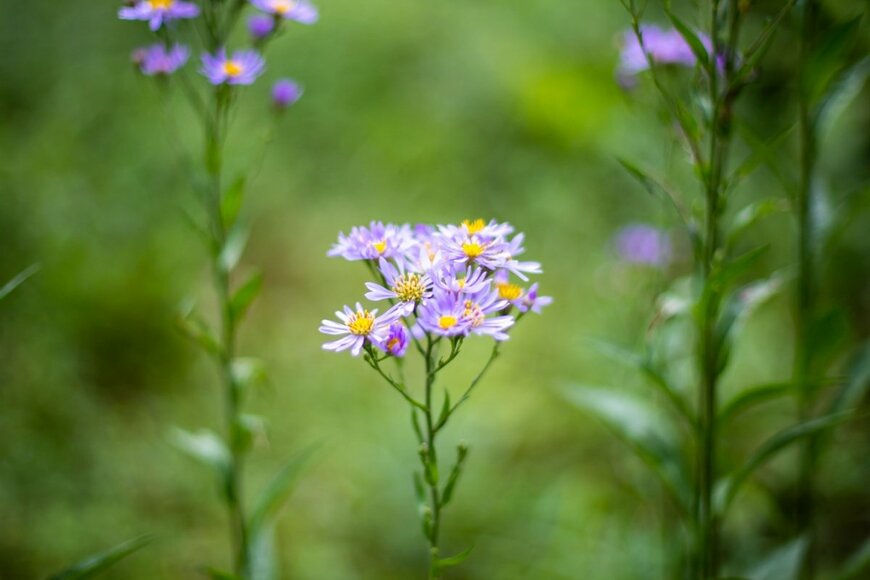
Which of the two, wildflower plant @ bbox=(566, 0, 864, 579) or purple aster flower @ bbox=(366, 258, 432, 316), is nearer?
purple aster flower @ bbox=(366, 258, 432, 316)

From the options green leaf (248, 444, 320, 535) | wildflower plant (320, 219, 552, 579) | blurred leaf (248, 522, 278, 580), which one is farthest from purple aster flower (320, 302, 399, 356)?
blurred leaf (248, 522, 278, 580)

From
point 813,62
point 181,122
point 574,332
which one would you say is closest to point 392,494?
point 574,332

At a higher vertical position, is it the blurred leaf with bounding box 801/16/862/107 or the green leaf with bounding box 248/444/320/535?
the blurred leaf with bounding box 801/16/862/107

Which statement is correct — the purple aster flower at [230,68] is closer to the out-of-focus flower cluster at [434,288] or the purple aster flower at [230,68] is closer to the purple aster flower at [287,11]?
the purple aster flower at [287,11]

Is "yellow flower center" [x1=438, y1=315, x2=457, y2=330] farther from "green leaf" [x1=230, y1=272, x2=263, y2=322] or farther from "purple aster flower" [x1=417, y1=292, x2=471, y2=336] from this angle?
"green leaf" [x1=230, y1=272, x2=263, y2=322]

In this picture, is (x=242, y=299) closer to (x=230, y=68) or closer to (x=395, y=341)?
(x=230, y=68)

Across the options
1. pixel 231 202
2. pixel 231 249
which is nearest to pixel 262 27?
pixel 231 202

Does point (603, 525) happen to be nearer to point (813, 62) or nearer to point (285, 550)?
point (285, 550)
